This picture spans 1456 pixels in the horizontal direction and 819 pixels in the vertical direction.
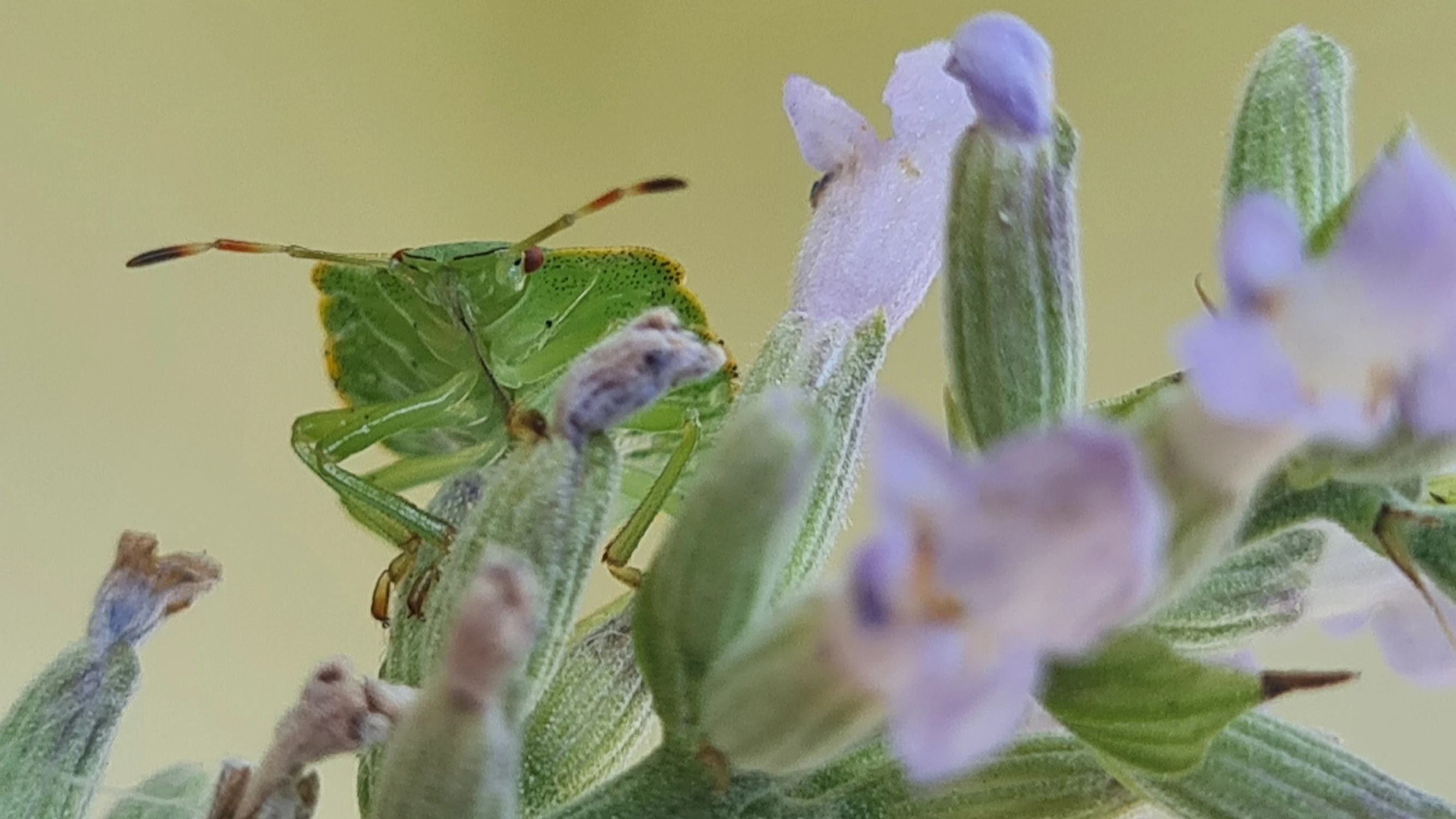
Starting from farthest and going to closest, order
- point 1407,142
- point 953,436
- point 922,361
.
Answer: point 922,361, point 953,436, point 1407,142

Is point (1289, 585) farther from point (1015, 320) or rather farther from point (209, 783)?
point (209, 783)

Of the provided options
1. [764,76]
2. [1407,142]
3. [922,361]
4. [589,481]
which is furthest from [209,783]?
[764,76]

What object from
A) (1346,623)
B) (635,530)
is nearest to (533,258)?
(635,530)

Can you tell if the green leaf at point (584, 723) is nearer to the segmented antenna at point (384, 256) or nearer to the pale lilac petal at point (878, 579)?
the pale lilac petal at point (878, 579)

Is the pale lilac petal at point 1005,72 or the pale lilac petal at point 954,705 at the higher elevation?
the pale lilac petal at point 1005,72

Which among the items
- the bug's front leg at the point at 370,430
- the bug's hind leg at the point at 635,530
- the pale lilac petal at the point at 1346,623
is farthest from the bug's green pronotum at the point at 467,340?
the pale lilac petal at the point at 1346,623

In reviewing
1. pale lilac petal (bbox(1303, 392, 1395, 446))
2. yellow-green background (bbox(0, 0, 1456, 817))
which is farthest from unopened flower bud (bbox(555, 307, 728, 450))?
yellow-green background (bbox(0, 0, 1456, 817))

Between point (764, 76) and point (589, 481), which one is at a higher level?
point (764, 76)

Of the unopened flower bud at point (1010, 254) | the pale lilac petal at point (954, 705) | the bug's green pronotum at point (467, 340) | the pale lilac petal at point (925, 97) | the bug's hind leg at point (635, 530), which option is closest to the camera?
the pale lilac petal at point (954, 705)

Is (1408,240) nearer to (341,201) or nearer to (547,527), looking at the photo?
(547,527)
